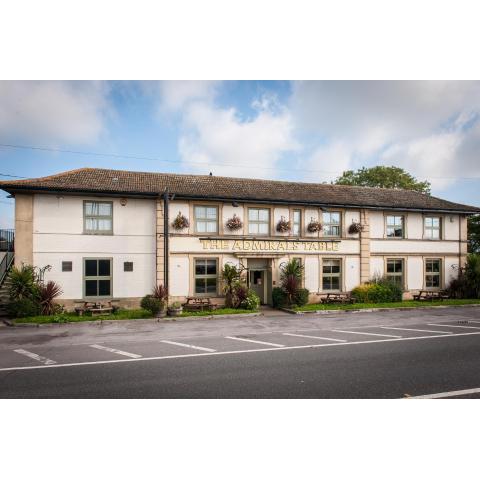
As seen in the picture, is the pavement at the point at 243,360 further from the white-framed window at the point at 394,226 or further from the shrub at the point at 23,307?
the white-framed window at the point at 394,226

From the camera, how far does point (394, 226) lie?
66.3 ft

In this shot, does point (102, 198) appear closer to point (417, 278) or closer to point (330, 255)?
point (330, 255)

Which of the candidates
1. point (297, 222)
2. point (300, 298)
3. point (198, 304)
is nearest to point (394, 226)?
point (297, 222)

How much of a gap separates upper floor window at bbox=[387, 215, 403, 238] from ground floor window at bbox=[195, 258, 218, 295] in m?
10.8

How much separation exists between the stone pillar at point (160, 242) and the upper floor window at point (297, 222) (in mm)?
7092

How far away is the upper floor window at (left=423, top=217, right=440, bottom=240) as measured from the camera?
819 inches

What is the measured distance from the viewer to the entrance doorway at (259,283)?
18.1 metres

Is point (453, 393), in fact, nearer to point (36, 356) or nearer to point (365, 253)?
point (36, 356)

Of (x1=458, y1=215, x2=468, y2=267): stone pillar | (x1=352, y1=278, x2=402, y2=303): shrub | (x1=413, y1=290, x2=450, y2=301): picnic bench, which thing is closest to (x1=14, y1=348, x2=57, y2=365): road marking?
(x1=352, y1=278, x2=402, y2=303): shrub

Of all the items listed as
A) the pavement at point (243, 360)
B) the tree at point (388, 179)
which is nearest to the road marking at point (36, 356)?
the pavement at point (243, 360)

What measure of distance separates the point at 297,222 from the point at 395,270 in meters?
6.95

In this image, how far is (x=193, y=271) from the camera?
16.8 meters

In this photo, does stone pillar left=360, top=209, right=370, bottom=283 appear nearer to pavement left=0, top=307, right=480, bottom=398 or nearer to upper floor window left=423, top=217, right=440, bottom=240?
→ upper floor window left=423, top=217, right=440, bottom=240

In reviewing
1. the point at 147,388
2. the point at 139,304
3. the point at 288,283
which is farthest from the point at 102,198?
the point at 147,388
